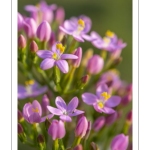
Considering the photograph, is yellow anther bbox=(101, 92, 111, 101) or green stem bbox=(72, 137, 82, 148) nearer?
green stem bbox=(72, 137, 82, 148)

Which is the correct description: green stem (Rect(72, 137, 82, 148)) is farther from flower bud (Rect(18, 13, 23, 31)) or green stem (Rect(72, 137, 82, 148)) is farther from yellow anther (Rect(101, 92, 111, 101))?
flower bud (Rect(18, 13, 23, 31))

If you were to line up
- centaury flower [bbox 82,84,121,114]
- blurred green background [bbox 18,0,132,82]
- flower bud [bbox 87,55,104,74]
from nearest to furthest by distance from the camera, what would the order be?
1. centaury flower [bbox 82,84,121,114]
2. flower bud [bbox 87,55,104,74]
3. blurred green background [bbox 18,0,132,82]

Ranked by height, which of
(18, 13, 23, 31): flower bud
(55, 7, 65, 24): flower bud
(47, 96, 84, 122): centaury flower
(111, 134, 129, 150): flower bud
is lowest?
(111, 134, 129, 150): flower bud

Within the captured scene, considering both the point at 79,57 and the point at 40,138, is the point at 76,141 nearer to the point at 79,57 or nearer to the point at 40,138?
the point at 40,138

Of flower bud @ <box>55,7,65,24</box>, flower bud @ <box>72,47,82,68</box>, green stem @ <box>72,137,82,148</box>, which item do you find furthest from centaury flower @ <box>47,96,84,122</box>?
flower bud @ <box>55,7,65,24</box>

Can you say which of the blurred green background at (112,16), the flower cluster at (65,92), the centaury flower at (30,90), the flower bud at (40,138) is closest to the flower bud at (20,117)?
the flower cluster at (65,92)

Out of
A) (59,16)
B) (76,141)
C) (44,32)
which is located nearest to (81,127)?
(76,141)

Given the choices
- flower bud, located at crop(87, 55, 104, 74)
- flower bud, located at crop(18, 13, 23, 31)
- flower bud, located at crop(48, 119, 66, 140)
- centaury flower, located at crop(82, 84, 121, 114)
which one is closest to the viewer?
flower bud, located at crop(48, 119, 66, 140)
